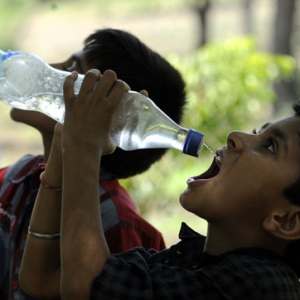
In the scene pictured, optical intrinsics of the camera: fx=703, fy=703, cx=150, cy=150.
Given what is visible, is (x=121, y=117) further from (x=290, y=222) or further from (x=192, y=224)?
(x=192, y=224)

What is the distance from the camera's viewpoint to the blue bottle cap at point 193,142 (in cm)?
143

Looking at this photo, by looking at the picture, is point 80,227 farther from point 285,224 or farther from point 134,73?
point 134,73

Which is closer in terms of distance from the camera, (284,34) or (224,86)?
(224,86)

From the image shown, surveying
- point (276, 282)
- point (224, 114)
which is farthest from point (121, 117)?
point (224, 114)

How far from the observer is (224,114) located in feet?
11.6

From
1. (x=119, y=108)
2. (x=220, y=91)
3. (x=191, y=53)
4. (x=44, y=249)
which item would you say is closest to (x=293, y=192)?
(x=119, y=108)

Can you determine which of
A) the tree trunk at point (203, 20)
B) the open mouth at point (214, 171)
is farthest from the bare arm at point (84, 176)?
the tree trunk at point (203, 20)

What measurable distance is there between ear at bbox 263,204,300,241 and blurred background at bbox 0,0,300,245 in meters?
0.73

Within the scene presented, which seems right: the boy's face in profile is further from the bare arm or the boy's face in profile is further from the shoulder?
the bare arm

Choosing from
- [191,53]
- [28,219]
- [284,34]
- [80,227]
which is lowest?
[284,34]

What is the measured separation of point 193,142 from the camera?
56.5 inches

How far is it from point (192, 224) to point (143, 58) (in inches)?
122

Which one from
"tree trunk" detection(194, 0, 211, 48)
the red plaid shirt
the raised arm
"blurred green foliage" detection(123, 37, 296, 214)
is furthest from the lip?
"tree trunk" detection(194, 0, 211, 48)

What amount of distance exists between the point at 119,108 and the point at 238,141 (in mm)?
275
